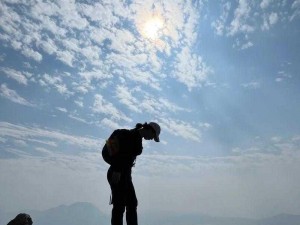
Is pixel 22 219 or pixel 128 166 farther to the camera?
pixel 22 219

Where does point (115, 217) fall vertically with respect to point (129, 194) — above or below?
below

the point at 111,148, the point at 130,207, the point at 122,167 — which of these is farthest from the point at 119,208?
the point at 111,148

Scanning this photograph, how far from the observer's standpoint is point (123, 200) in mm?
6332

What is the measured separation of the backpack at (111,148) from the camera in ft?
20.6

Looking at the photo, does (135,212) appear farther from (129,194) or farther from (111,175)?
(111,175)

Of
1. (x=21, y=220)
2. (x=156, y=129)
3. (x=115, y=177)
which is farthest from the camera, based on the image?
(x=21, y=220)

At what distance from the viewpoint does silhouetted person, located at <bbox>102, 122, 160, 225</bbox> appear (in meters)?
6.31

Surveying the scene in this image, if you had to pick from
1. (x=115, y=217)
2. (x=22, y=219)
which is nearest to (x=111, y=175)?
(x=115, y=217)

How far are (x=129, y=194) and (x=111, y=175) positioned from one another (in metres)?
0.57

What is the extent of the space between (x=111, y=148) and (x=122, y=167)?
48 centimetres

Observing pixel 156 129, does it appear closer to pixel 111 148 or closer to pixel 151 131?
pixel 151 131

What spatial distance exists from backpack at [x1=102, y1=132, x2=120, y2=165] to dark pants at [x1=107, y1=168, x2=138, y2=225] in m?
0.27

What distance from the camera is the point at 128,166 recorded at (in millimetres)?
6492

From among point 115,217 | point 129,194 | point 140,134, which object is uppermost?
point 140,134
